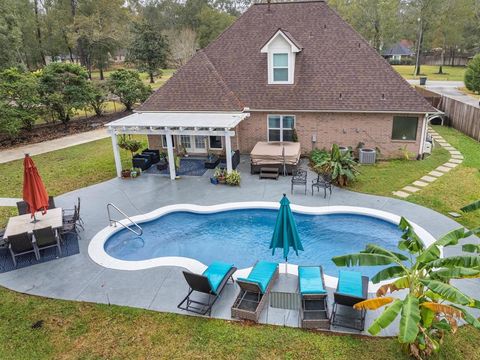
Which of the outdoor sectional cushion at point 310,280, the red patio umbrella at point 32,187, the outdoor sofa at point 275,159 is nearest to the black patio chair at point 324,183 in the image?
the outdoor sofa at point 275,159

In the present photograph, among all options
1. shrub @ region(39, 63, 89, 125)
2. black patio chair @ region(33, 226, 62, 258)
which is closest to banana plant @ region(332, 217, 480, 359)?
black patio chair @ region(33, 226, 62, 258)

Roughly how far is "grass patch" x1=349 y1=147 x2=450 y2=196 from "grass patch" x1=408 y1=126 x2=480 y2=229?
110 cm

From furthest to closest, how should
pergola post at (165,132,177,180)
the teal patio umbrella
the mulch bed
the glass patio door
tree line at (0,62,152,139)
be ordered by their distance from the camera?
the mulch bed < tree line at (0,62,152,139) < the glass patio door < pergola post at (165,132,177,180) < the teal patio umbrella

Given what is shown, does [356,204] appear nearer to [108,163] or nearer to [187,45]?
[108,163]

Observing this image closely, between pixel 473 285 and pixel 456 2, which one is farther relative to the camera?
pixel 456 2

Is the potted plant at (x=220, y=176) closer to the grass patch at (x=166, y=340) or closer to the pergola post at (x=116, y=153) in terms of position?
the pergola post at (x=116, y=153)

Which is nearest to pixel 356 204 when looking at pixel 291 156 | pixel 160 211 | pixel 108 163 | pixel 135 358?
pixel 291 156

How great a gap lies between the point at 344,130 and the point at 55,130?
24.5m

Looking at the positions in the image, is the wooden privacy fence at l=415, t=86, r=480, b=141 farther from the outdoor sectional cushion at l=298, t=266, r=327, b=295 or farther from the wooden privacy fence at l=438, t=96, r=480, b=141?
the outdoor sectional cushion at l=298, t=266, r=327, b=295

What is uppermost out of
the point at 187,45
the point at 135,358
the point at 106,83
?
the point at 187,45

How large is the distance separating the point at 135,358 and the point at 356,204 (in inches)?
442

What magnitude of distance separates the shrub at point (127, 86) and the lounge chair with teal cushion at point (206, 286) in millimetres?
28053

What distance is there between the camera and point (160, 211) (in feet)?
52.9

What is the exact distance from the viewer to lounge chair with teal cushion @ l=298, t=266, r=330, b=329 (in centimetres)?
906
